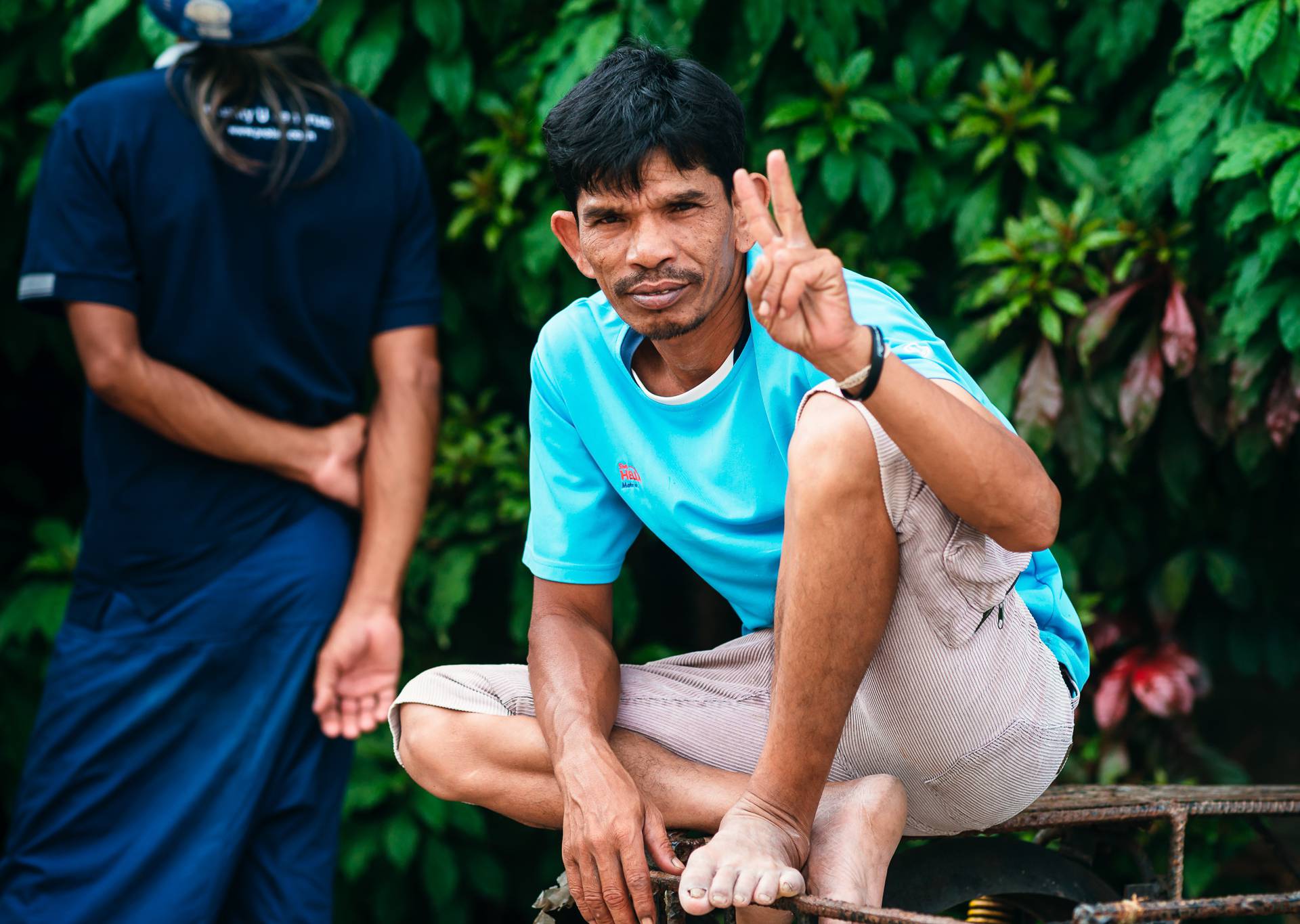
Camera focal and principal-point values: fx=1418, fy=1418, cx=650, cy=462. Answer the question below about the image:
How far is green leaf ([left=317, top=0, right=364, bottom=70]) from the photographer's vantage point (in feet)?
9.85

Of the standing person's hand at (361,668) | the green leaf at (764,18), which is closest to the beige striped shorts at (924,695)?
the standing person's hand at (361,668)

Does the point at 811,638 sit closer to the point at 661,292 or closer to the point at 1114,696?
the point at 661,292

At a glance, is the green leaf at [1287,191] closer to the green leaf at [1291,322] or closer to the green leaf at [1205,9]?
the green leaf at [1291,322]

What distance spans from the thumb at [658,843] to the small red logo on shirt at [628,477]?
1.63 feet

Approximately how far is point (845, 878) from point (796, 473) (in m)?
0.52

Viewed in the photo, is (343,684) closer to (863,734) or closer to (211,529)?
(211,529)

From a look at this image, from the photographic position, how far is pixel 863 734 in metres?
1.98

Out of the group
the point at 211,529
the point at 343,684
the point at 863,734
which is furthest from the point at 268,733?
the point at 863,734

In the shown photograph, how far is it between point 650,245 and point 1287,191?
1.17 meters

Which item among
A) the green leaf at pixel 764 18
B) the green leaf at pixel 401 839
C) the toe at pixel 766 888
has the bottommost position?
the green leaf at pixel 401 839

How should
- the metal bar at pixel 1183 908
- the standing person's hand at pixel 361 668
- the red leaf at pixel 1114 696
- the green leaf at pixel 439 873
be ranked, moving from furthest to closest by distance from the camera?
the green leaf at pixel 439 873 → the red leaf at pixel 1114 696 → the standing person's hand at pixel 361 668 → the metal bar at pixel 1183 908

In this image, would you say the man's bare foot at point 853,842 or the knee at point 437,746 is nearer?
the man's bare foot at point 853,842

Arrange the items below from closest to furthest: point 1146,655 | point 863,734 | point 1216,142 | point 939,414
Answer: point 939,414 < point 863,734 < point 1216,142 < point 1146,655

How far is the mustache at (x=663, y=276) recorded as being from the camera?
6.54ft
